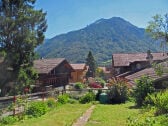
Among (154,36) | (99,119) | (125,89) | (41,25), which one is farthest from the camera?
(41,25)

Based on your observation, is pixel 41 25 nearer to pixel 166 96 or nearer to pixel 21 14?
pixel 21 14

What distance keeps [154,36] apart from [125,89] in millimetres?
10791

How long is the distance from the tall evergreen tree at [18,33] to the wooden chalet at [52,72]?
649 inches

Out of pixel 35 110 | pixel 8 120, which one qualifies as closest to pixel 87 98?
pixel 35 110

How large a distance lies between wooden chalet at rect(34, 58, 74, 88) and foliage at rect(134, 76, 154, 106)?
91.0 feet

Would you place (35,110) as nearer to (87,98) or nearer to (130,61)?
(87,98)

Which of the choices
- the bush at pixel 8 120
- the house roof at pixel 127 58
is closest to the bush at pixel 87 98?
the bush at pixel 8 120

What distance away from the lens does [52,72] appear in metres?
62.8

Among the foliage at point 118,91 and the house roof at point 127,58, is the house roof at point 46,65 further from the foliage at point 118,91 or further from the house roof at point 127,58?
the foliage at point 118,91

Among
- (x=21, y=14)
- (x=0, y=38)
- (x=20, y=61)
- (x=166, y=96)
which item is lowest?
(x=166, y=96)

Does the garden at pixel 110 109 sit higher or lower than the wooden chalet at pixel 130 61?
lower

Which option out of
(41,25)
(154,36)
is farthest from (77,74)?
(154,36)

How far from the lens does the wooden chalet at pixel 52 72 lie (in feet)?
192

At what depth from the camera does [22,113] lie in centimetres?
2223
